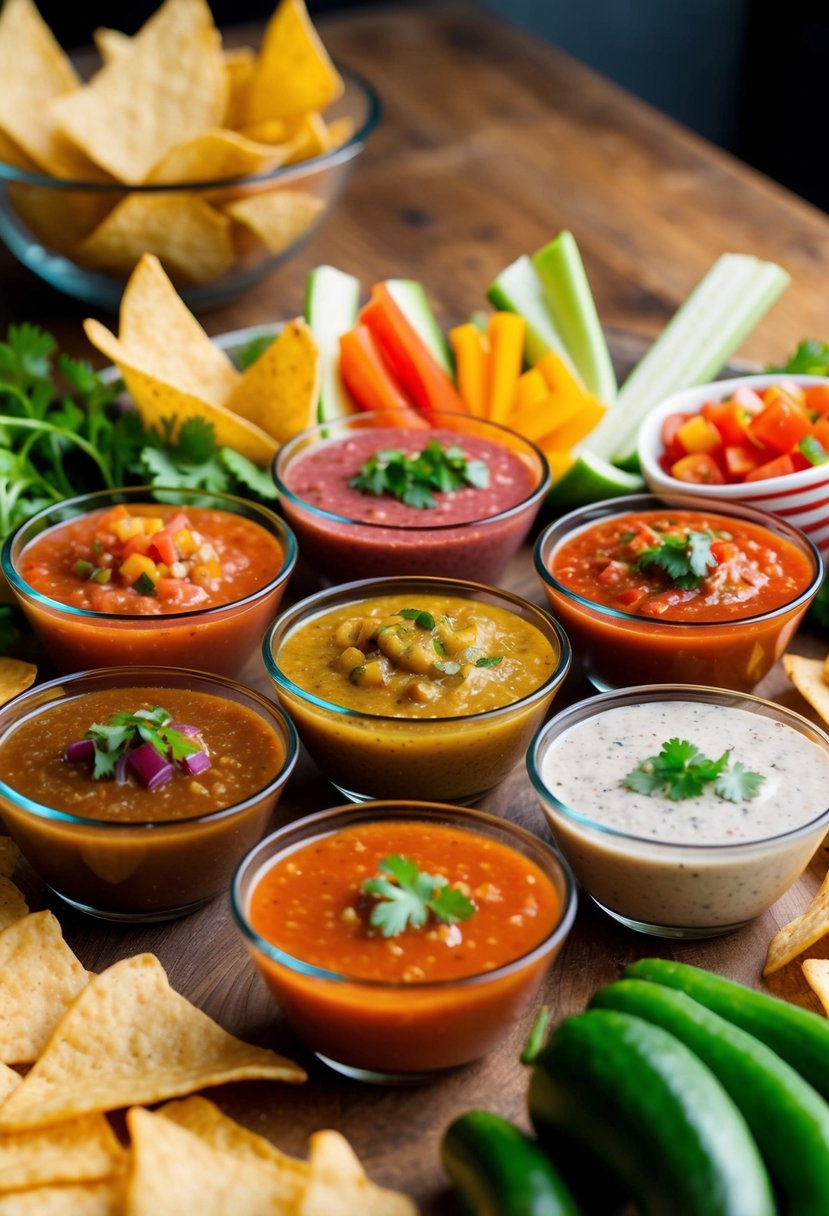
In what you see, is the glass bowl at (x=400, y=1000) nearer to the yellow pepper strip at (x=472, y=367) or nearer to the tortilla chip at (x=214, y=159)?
the yellow pepper strip at (x=472, y=367)

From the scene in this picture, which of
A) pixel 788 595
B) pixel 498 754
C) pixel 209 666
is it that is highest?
pixel 788 595

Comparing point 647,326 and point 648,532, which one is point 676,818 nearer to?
point 648,532

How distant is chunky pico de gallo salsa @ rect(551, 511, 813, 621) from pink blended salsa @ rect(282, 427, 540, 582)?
8.6 inches

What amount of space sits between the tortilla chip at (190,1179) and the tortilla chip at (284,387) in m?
2.19

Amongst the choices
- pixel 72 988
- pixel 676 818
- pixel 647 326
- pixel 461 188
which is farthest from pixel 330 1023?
pixel 461 188

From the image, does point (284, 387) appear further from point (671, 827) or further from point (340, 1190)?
point (340, 1190)

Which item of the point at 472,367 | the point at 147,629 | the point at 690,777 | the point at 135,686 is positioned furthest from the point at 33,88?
the point at 690,777

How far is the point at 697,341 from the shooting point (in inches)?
172

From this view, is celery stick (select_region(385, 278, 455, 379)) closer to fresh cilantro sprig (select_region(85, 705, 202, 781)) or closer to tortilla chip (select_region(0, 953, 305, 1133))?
fresh cilantro sprig (select_region(85, 705, 202, 781))

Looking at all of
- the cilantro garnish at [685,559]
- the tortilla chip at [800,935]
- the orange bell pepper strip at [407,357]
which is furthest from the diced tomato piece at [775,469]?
the tortilla chip at [800,935]

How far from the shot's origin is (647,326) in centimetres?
493

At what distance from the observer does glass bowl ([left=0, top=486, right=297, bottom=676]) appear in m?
3.18

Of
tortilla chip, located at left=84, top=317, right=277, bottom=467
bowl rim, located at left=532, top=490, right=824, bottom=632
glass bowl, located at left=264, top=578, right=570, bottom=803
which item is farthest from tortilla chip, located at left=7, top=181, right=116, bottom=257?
glass bowl, located at left=264, top=578, right=570, bottom=803

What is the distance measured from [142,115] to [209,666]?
7.77 feet
